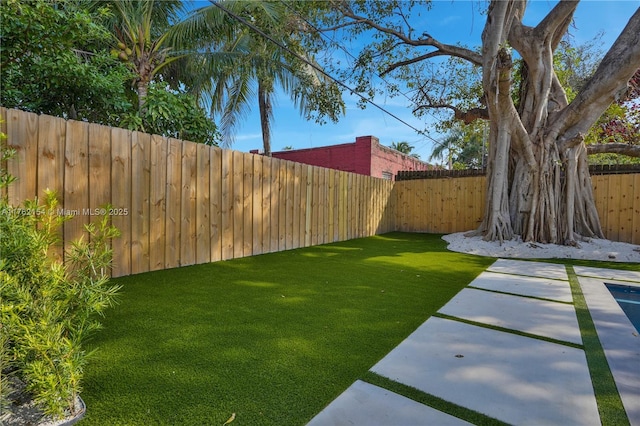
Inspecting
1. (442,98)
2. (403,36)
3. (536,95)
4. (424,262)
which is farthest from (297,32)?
(424,262)

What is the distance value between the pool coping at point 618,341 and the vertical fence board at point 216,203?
4.04m

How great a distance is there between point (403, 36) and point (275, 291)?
23.1 ft

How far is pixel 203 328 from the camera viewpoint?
207 centimetres

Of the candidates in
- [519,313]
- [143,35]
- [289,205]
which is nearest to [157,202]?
[289,205]

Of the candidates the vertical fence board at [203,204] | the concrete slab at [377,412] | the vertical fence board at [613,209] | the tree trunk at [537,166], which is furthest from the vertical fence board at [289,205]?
the vertical fence board at [613,209]

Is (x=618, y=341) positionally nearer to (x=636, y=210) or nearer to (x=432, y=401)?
(x=432, y=401)

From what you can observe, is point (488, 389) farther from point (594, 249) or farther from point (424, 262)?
point (594, 249)

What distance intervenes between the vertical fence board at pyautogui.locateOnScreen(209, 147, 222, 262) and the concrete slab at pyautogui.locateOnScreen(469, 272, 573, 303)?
330 centimetres

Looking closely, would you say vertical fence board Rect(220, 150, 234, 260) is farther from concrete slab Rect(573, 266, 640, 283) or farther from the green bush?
concrete slab Rect(573, 266, 640, 283)

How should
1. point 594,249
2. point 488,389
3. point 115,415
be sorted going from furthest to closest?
1. point 594,249
2. point 488,389
3. point 115,415

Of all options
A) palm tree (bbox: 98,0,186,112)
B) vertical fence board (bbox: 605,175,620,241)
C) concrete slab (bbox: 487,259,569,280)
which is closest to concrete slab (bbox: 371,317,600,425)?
concrete slab (bbox: 487,259,569,280)

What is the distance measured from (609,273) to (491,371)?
3805mm

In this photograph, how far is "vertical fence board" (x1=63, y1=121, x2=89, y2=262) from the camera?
9.49ft

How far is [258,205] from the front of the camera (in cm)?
491
